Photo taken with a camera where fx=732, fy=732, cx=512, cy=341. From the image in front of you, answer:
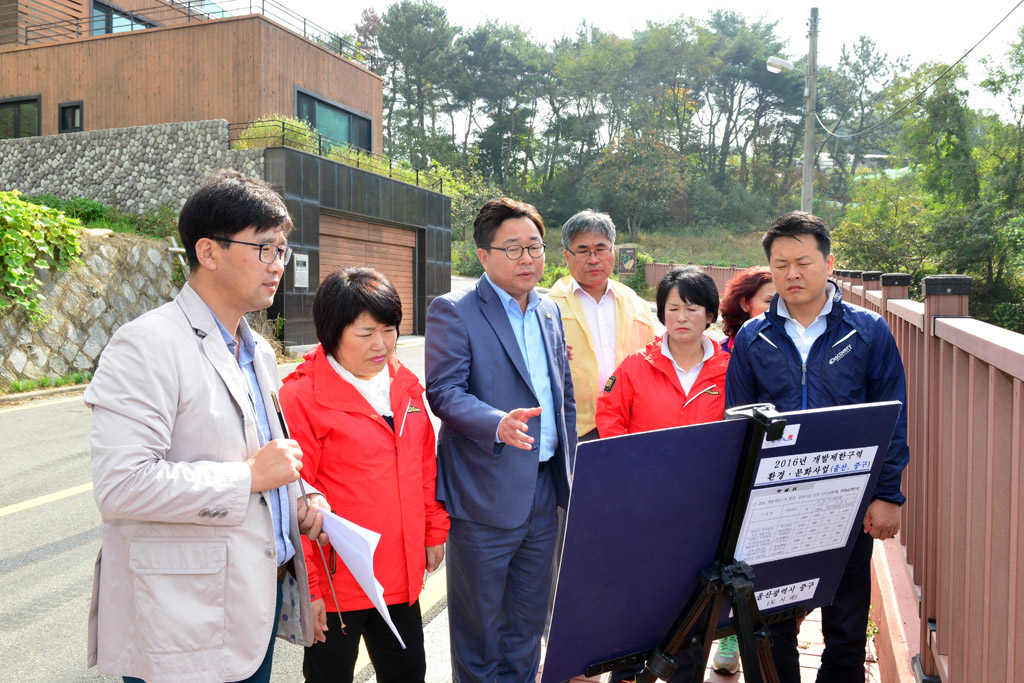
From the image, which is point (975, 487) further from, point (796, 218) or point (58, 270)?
point (58, 270)

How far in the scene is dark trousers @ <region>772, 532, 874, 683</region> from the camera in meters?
2.60

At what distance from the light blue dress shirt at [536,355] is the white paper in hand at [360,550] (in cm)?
96

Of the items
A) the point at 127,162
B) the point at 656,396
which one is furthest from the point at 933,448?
the point at 127,162

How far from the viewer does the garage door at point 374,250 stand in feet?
58.8

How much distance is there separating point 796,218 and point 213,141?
17.8m

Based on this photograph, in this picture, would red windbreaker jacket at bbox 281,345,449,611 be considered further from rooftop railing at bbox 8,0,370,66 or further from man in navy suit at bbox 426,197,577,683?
rooftop railing at bbox 8,0,370,66

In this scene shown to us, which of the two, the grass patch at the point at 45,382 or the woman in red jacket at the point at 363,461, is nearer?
the woman in red jacket at the point at 363,461

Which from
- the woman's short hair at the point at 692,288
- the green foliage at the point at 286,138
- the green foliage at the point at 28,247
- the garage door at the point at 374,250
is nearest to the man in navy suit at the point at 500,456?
the woman's short hair at the point at 692,288

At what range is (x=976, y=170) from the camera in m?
26.0

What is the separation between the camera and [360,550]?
2.01 metres

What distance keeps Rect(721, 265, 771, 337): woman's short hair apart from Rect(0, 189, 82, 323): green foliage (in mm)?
10799

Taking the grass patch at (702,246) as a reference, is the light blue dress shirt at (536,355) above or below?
below

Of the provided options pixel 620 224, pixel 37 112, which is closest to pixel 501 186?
pixel 620 224

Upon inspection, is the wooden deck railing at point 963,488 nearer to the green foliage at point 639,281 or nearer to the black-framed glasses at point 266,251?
the black-framed glasses at point 266,251
